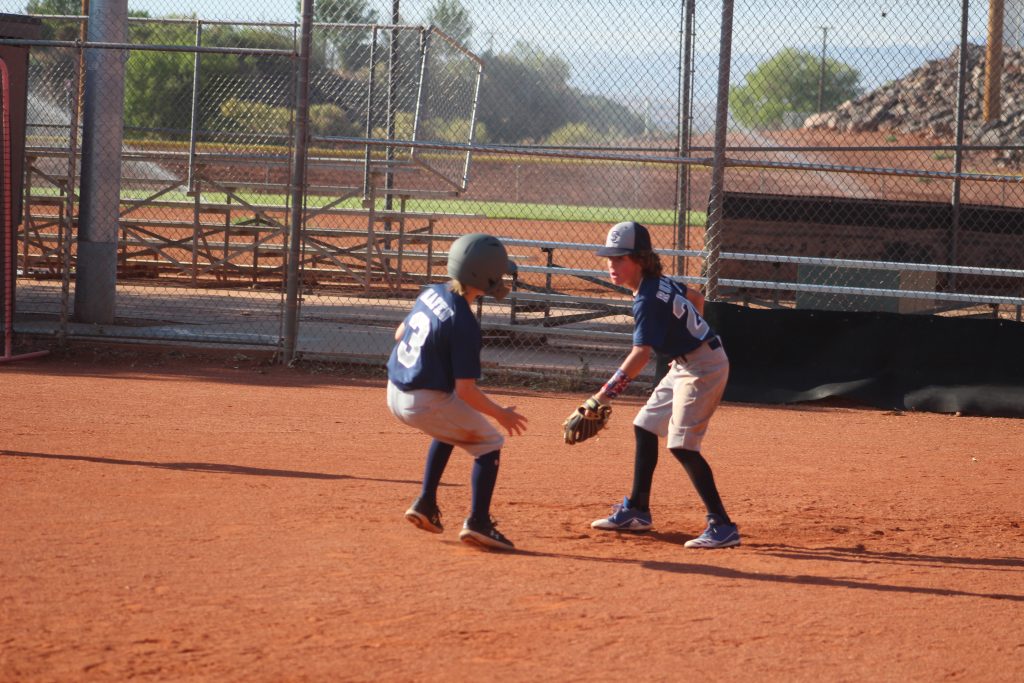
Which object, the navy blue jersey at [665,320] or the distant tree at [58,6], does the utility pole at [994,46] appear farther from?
the distant tree at [58,6]

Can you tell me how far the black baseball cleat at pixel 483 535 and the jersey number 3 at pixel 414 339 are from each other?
75 centimetres

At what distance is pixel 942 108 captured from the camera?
20891mm

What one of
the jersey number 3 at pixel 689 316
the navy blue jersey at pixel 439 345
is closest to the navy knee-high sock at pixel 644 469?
the jersey number 3 at pixel 689 316

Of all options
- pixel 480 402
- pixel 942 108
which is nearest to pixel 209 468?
pixel 480 402

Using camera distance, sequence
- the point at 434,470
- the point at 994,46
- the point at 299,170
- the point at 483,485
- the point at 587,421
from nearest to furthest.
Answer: the point at 483,485
the point at 434,470
the point at 587,421
the point at 299,170
the point at 994,46

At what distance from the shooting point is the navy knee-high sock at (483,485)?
5051 mm

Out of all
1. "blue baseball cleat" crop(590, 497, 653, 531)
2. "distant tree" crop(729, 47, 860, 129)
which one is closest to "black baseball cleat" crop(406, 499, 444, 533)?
"blue baseball cleat" crop(590, 497, 653, 531)

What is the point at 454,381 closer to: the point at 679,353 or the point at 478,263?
the point at 478,263

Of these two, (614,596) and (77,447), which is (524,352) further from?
(614,596)

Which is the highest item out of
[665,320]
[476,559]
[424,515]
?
[665,320]

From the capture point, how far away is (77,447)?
705 cm

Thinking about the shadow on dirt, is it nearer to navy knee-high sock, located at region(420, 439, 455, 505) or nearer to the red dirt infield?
the red dirt infield

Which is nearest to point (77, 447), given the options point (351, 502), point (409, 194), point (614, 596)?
point (351, 502)

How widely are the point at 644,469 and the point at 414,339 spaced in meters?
1.39
